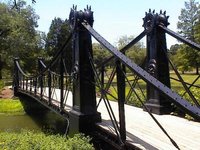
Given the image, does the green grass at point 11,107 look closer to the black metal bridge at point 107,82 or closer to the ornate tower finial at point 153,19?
the black metal bridge at point 107,82

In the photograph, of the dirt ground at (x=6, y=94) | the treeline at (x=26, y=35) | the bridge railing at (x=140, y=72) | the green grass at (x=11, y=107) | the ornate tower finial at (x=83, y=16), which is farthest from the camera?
the treeline at (x=26, y=35)

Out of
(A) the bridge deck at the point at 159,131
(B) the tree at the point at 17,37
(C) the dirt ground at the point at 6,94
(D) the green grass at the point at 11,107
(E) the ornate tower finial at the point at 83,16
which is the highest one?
(B) the tree at the point at 17,37

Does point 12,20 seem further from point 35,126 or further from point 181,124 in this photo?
point 181,124

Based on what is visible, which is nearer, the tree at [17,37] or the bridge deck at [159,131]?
the bridge deck at [159,131]

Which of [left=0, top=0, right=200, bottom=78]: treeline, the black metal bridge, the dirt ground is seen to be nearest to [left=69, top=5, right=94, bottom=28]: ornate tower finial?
the black metal bridge

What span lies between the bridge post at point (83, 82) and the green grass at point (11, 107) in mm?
17072

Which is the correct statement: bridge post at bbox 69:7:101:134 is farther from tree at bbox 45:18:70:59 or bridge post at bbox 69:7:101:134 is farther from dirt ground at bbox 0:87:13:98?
tree at bbox 45:18:70:59

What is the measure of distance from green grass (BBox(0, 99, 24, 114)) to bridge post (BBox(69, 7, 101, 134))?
56.0ft

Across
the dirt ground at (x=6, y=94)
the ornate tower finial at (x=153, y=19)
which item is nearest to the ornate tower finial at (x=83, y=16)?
the ornate tower finial at (x=153, y=19)

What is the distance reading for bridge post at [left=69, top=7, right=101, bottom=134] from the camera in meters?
7.72

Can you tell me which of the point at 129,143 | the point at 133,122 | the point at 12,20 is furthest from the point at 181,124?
the point at 12,20

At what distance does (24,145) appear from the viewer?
6.56 meters

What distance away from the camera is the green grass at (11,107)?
24.6 meters

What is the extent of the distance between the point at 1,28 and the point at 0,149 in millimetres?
39870
